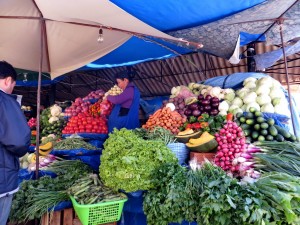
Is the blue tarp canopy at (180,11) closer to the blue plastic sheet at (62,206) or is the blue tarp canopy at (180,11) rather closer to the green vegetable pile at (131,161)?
the green vegetable pile at (131,161)

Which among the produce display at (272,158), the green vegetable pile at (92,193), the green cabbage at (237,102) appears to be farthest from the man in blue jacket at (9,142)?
the green cabbage at (237,102)

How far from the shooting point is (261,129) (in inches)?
110

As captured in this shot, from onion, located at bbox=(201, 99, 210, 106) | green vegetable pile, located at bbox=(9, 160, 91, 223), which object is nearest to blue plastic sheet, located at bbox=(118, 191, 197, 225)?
green vegetable pile, located at bbox=(9, 160, 91, 223)

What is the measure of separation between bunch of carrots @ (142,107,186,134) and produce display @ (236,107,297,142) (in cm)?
72

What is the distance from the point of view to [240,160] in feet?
7.54

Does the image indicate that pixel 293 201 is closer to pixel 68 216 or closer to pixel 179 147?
pixel 179 147

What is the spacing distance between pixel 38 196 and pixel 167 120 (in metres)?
1.59

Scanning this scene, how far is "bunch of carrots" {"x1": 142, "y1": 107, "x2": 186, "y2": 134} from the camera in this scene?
3059mm

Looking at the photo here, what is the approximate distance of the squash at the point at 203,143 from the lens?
2528mm

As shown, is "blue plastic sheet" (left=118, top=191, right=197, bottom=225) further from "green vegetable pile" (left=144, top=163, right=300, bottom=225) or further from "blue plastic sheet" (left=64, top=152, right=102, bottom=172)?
"blue plastic sheet" (left=64, top=152, right=102, bottom=172)

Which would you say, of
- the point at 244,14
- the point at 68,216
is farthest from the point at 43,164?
the point at 244,14

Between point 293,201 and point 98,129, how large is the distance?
2792mm

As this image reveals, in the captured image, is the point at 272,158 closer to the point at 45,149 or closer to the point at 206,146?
the point at 206,146

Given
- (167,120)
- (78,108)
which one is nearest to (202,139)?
(167,120)
